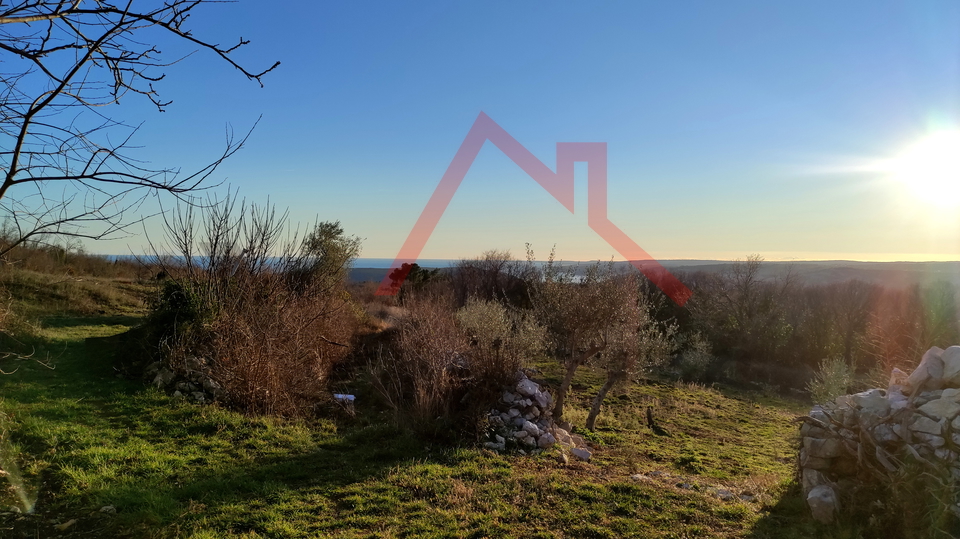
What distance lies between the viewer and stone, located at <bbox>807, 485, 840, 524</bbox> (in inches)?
198

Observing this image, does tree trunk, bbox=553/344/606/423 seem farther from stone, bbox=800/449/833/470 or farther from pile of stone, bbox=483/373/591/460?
stone, bbox=800/449/833/470

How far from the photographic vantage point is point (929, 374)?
17.0ft

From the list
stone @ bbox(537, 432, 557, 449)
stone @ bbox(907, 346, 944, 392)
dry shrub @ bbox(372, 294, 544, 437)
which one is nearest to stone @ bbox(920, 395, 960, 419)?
stone @ bbox(907, 346, 944, 392)

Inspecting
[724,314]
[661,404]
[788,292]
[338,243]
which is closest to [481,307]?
[661,404]

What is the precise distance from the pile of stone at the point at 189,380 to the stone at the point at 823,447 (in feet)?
29.0

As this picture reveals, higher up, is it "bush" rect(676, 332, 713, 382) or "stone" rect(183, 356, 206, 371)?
"stone" rect(183, 356, 206, 371)

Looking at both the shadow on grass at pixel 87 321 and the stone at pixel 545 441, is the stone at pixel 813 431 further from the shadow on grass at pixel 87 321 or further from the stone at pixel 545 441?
the shadow on grass at pixel 87 321

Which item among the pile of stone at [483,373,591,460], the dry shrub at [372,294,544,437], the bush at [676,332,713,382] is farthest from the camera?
the bush at [676,332,713,382]

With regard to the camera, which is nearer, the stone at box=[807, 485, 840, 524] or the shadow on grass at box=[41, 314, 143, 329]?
the stone at box=[807, 485, 840, 524]

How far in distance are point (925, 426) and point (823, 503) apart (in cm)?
133

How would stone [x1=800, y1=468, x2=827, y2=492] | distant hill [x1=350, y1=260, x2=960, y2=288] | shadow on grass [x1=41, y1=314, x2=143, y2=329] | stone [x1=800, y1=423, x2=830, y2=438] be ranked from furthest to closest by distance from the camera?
distant hill [x1=350, y1=260, x2=960, y2=288] → shadow on grass [x1=41, y1=314, x2=143, y2=329] → stone [x1=800, y1=423, x2=830, y2=438] → stone [x1=800, y1=468, x2=827, y2=492]

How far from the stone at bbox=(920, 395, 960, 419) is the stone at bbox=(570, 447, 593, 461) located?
4.50m

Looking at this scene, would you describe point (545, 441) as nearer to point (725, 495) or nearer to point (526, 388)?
point (526, 388)

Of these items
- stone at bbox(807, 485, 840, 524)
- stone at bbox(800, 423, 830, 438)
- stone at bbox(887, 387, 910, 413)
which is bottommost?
stone at bbox(807, 485, 840, 524)
